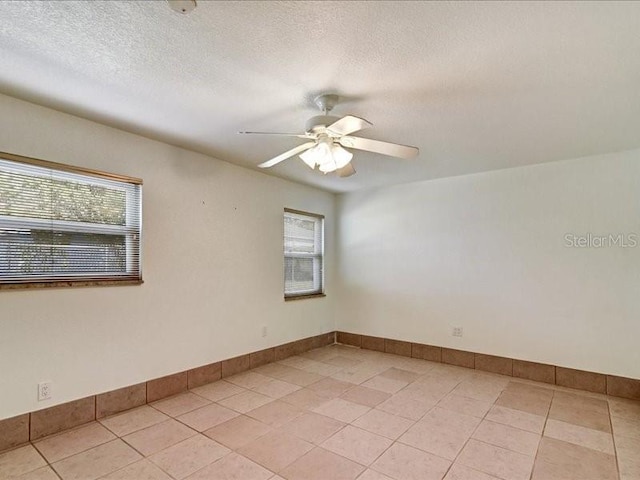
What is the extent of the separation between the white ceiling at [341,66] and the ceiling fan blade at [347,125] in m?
0.29

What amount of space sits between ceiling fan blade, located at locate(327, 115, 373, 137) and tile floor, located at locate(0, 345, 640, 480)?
2.03m

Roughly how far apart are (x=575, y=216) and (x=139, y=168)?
422 centimetres

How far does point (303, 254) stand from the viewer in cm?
489

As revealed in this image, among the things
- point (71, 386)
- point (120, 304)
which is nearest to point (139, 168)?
point (120, 304)

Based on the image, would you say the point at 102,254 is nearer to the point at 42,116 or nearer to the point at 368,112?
the point at 42,116

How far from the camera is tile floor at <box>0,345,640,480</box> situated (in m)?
2.06

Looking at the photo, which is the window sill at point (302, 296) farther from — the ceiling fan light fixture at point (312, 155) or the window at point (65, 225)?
the ceiling fan light fixture at point (312, 155)

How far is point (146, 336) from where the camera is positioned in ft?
9.79

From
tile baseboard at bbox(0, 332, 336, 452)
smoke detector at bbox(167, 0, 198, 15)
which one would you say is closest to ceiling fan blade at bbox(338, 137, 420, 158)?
smoke detector at bbox(167, 0, 198, 15)

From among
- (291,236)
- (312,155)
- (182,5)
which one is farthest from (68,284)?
(291,236)

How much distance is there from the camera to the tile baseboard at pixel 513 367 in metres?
3.24

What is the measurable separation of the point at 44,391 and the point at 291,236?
2.98 m

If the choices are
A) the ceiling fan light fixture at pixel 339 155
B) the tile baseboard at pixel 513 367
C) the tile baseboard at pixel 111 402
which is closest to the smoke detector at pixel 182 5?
the ceiling fan light fixture at pixel 339 155

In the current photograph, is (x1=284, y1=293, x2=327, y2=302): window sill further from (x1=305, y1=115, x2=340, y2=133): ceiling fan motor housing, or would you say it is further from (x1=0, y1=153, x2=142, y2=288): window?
(x1=305, y1=115, x2=340, y2=133): ceiling fan motor housing
